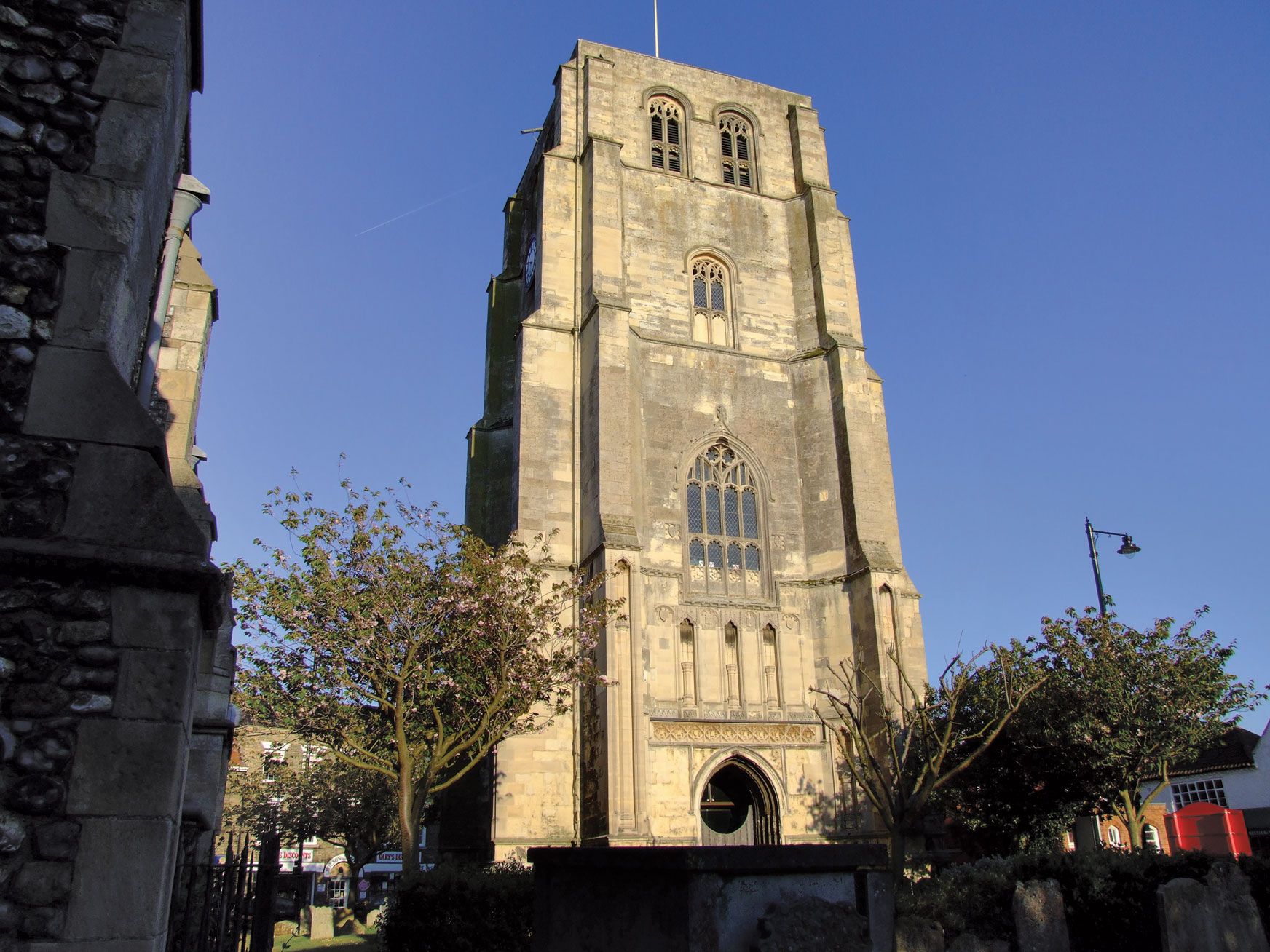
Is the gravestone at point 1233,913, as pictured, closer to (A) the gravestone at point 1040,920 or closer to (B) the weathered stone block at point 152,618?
(A) the gravestone at point 1040,920

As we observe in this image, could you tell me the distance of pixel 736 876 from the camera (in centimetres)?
444

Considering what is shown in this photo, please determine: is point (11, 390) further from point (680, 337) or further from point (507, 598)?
point (680, 337)

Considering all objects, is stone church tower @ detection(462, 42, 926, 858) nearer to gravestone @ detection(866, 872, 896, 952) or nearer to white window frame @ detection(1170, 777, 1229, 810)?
gravestone @ detection(866, 872, 896, 952)

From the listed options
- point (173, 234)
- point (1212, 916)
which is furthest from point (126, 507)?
point (1212, 916)

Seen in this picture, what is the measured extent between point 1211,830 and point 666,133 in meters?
25.0

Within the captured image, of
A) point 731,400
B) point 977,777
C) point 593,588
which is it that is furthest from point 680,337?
point 977,777

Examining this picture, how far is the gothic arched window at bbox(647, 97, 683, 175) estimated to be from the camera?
1068 inches

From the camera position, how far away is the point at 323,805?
40844 millimetres

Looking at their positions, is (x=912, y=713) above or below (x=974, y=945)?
above

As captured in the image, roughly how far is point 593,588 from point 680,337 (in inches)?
315

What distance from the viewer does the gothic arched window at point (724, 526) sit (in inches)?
877

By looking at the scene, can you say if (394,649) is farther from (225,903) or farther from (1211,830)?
(1211,830)

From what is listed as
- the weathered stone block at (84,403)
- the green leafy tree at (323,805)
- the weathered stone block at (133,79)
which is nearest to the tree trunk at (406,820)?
the weathered stone block at (84,403)

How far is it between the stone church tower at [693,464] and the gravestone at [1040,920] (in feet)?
29.3
